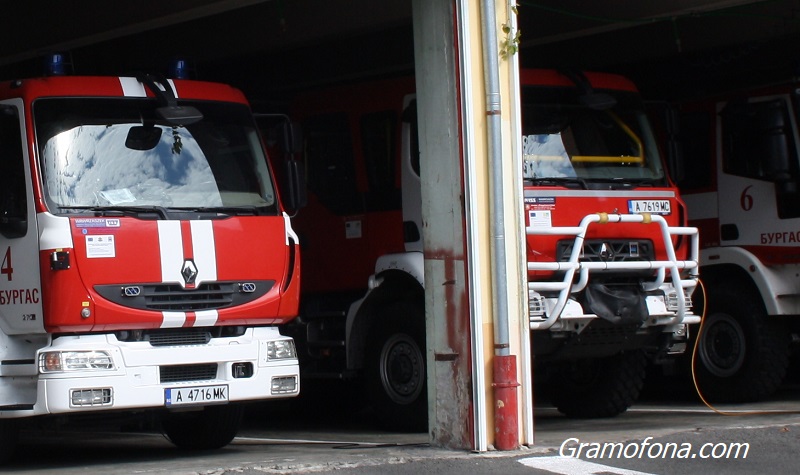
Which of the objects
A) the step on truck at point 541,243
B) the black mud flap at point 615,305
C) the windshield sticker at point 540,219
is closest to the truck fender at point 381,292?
the step on truck at point 541,243

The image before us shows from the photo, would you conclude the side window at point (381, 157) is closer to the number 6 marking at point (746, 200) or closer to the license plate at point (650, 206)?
the license plate at point (650, 206)

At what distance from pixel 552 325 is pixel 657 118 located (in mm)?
2865

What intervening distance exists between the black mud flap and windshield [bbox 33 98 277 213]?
259 centimetres

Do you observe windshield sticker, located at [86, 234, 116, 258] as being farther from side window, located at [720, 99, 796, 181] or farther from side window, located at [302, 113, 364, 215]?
side window, located at [720, 99, 796, 181]

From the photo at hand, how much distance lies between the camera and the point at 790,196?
38.4 feet

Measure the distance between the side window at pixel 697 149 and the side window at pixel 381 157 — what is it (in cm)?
314

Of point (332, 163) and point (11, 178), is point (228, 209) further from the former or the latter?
point (332, 163)

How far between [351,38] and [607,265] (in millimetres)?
4657

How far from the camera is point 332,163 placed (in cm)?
1147

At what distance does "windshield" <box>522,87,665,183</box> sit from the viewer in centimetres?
1043

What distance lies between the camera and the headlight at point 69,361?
27.5ft

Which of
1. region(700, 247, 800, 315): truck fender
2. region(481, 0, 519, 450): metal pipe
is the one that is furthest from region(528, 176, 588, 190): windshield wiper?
region(700, 247, 800, 315): truck fender

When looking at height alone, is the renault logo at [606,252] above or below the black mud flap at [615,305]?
above

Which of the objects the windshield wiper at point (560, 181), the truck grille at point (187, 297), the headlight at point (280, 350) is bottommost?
the headlight at point (280, 350)
